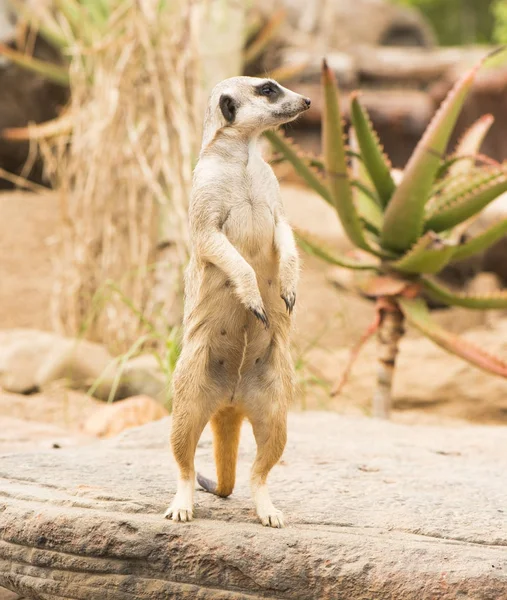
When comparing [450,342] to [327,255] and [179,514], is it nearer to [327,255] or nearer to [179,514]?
[327,255]

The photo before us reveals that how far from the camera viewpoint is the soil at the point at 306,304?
5.88 meters

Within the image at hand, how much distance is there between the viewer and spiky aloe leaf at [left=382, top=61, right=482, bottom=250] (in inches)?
168

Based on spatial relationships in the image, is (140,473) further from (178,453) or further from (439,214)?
(439,214)

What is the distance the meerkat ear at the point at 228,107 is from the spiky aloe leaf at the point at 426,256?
1.81m

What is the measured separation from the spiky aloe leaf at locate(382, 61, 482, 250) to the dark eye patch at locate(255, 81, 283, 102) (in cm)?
195

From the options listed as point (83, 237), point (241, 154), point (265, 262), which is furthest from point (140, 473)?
point (83, 237)

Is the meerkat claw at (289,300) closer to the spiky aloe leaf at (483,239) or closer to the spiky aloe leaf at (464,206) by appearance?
the spiky aloe leaf at (464,206)

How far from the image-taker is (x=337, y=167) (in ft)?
14.4

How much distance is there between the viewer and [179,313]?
5.54 metres

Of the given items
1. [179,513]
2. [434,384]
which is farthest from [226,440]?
[434,384]

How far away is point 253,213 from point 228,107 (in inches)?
12.8

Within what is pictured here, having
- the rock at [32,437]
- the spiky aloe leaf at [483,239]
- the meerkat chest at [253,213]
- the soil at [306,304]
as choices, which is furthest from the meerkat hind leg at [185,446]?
the soil at [306,304]

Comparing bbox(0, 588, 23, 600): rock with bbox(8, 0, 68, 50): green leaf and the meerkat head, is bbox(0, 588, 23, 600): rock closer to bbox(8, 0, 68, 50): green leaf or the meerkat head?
the meerkat head

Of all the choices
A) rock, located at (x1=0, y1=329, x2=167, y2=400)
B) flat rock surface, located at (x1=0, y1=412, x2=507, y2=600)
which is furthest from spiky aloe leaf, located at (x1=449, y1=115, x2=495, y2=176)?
flat rock surface, located at (x1=0, y1=412, x2=507, y2=600)
